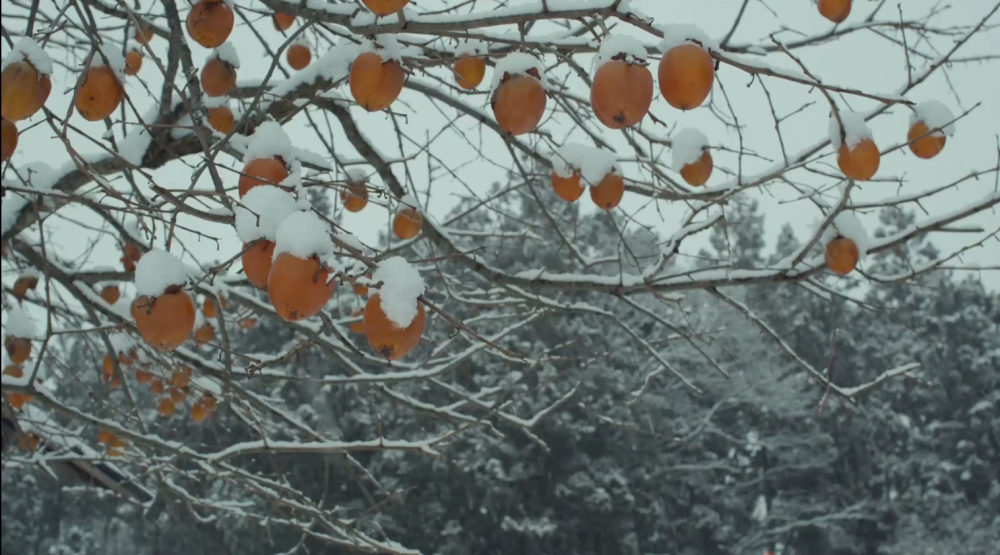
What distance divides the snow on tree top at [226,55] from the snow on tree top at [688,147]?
1268mm

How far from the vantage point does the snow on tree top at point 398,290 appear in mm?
995

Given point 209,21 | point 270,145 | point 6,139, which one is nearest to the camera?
point 6,139

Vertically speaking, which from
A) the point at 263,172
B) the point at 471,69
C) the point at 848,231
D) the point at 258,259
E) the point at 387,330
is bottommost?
the point at 387,330

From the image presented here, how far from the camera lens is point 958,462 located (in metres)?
18.3

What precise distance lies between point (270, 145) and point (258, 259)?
1.02 ft

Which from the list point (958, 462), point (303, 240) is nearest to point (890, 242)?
point (303, 240)

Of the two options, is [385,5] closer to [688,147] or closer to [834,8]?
[688,147]

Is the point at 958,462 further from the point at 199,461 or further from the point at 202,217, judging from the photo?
the point at 202,217

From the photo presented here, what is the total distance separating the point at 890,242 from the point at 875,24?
92 centimetres

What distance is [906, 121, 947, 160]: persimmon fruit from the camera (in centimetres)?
202

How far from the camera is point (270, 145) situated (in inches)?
50.5

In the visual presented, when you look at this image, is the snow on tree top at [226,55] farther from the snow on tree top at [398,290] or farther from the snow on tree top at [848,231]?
the snow on tree top at [848,231]

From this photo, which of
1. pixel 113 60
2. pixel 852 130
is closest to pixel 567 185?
pixel 852 130

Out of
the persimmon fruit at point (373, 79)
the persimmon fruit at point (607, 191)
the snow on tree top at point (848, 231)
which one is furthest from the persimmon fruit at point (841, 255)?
the persimmon fruit at point (373, 79)
